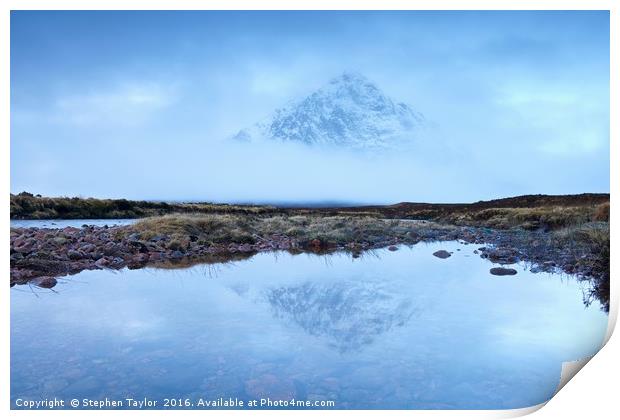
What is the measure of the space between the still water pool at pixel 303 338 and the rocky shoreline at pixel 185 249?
0.16 metres

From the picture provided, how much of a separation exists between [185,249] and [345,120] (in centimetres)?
197

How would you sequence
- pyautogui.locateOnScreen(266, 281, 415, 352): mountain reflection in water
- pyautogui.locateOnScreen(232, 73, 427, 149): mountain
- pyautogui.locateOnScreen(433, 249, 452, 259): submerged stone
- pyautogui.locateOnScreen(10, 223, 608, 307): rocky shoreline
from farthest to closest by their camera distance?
pyautogui.locateOnScreen(433, 249, 452, 259): submerged stone, pyautogui.locateOnScreen(232, 73, 427, 149): mountain, pyautogui.locateOnScreen(10, 223, 608, 307): rocky shoreline, pyautogui.locateOnScreen(266, 281, 415, 352): mountain reflection in water

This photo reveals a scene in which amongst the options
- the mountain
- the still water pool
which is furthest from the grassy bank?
the mountain

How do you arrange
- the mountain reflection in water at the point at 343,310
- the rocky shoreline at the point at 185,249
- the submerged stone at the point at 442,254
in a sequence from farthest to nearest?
the submerged stone at the point at 442,254 < the rocky shoreline at the point at 185,249 < the mountain reflection in water at the point at 343,310

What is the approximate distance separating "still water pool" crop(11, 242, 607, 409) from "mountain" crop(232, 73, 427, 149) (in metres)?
1.23

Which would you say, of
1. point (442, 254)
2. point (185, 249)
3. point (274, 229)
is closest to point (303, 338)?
point (274, 229)

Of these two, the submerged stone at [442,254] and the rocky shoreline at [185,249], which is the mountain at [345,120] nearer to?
the rocky shoreline at [185,249]

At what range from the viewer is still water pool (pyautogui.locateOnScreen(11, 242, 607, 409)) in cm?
267

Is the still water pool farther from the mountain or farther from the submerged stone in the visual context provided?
the mountain

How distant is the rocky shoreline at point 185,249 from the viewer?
3.55 metres

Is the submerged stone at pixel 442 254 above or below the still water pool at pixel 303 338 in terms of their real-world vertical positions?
above

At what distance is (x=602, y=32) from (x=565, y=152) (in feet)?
3.10

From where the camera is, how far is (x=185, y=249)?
14.5ft
